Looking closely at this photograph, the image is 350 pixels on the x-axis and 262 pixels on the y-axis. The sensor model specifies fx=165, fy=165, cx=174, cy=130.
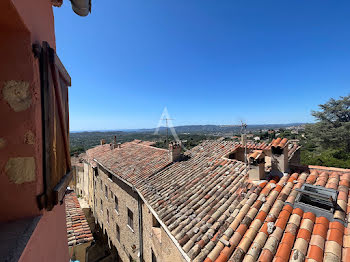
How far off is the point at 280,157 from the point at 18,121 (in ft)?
20.3

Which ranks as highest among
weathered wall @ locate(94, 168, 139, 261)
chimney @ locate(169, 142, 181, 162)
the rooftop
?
chimney @ locate(169, 142, 181, 162)

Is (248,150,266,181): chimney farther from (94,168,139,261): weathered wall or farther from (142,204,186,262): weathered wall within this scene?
(94,168,139,261): weathered wall

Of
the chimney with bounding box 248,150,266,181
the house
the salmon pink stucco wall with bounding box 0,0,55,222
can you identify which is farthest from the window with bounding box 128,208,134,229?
the salmon pink stucco wall with bounding box 0,0,55,222

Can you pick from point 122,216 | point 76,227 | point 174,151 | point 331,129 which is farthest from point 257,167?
point 331,129

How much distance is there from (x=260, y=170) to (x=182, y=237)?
10.1 ft

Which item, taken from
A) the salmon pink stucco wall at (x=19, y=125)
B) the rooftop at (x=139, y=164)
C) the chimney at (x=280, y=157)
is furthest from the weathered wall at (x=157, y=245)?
the salmon pink stucco wall at (x=19, y=125)

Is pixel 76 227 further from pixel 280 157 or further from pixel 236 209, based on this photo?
pixel 280 157

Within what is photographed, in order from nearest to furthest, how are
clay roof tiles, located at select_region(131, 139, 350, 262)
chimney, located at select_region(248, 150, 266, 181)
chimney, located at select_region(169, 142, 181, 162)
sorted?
1. clay roof tiles, located at select_region(131, 139, 350, 262)
2. chimney, located at select_region(248, 150, 266, 181)
3. chimney, located at select_region(169, 142, 181, 162)

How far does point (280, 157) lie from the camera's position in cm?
531

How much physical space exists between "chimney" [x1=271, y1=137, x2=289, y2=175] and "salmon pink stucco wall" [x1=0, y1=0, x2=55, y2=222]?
5854 millimetres

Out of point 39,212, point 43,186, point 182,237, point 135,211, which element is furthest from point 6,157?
point 135,211

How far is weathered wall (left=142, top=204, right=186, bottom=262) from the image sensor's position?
4.81 meters

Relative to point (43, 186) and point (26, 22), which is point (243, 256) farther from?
point (26, 22)

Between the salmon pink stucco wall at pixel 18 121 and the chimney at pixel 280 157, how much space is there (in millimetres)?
5854
